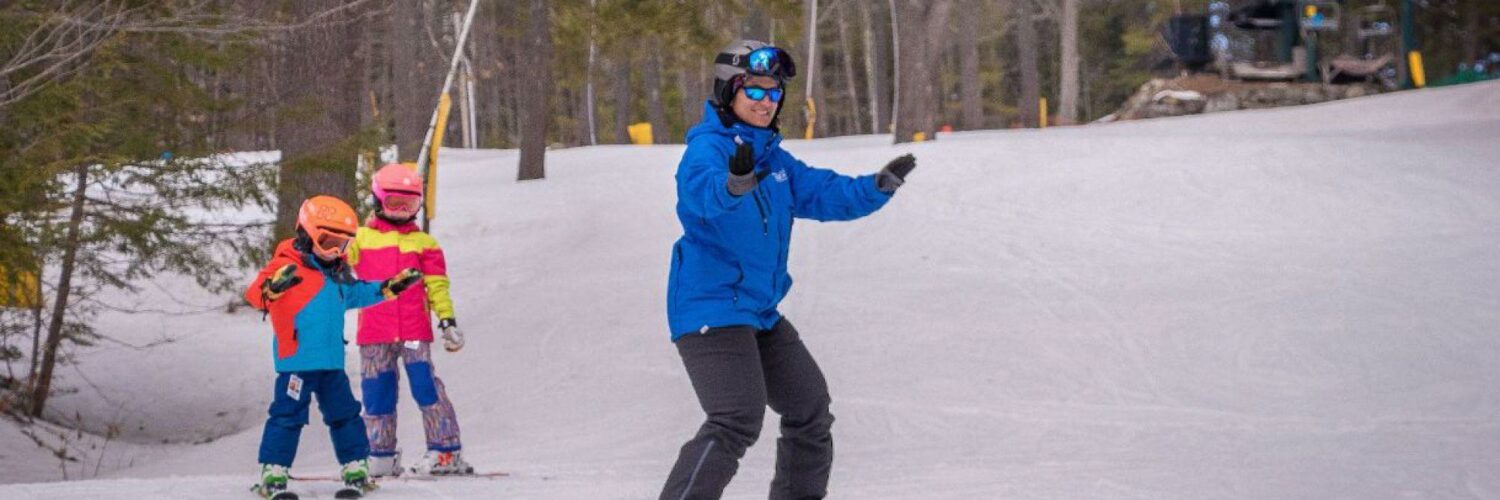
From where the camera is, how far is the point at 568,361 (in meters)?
14.1

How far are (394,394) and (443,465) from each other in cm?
45

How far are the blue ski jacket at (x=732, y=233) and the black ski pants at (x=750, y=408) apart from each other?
0.08 m

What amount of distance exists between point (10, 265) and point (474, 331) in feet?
19.2

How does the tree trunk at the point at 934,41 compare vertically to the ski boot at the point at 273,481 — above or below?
above

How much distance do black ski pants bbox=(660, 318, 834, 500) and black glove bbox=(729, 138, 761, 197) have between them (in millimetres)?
533

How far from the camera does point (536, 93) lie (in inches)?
953

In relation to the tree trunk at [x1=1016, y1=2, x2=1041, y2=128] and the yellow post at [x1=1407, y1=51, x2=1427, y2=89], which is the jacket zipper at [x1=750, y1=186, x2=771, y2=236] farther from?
the yellow post at [x1=1407, y1=51, x2=1427, y2=89]

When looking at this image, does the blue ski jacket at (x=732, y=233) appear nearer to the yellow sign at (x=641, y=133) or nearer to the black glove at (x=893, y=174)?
the black glove at (x=893, y=174)

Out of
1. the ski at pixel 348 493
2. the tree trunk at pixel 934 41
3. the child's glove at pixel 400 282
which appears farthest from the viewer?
the tree trunk at pixel 934 41

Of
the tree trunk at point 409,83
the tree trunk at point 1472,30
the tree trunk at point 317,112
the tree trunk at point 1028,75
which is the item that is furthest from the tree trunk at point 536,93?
the tree trunk at point 1472,30

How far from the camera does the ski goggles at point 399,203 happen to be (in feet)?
28.2

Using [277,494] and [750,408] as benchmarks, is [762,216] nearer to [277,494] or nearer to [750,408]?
[750,408]

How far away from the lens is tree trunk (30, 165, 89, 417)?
11.4 m

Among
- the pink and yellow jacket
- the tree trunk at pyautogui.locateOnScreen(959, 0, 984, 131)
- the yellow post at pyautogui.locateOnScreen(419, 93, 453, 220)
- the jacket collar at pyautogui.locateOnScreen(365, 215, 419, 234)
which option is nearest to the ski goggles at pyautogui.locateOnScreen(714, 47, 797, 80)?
the pink and yellow jacket
